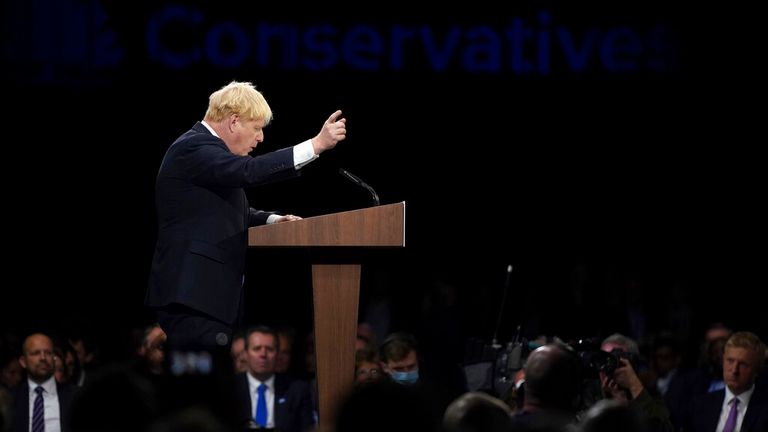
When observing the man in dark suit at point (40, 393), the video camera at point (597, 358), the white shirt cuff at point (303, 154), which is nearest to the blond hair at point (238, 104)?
the white shirt cuff at point (303, 154)

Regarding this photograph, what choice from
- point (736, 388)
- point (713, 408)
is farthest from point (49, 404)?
point (736, 388)

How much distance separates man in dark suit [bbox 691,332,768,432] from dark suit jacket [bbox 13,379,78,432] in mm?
3310

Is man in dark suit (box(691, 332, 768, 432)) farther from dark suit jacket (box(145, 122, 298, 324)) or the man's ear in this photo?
the man's ear

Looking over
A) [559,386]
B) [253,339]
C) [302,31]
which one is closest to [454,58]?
[302,31]

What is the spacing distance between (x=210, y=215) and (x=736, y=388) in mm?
3485

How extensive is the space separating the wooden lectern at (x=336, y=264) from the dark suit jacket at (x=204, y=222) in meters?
0.15

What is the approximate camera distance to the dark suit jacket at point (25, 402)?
6.42 metres

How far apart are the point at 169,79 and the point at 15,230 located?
6.25 feet

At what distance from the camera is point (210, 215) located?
4422 millimetres

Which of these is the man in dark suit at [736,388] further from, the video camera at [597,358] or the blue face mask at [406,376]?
the blue face mask at [406,376]

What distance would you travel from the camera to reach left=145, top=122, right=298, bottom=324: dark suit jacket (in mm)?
4320

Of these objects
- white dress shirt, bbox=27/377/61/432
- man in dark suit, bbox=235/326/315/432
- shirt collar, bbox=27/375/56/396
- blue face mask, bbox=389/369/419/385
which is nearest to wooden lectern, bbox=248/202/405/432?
blue face mask, bbox=389/369/419/385

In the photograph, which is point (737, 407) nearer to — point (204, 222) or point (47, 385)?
point (204, 222)

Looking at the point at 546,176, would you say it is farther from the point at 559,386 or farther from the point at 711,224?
the point at 559,386
